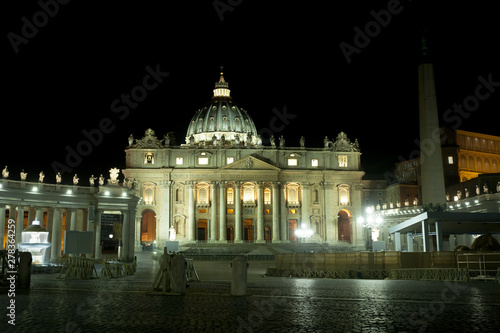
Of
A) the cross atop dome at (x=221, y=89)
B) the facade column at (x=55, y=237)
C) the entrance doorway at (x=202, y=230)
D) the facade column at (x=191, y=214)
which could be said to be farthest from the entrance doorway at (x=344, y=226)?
the facade column at (x=55, y=237)

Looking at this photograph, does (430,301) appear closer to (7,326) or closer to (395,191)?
(7,326)

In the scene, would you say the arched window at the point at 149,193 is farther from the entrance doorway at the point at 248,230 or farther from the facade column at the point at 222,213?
the entrance doorway at the point at 248,230

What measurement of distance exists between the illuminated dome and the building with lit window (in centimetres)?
2285

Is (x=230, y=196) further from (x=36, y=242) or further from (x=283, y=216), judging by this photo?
(x=36, y=242)

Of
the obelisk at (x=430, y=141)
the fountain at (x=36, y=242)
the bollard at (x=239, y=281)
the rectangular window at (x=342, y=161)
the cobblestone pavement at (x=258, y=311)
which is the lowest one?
the cobblestone pavement at (x=258, y=311)

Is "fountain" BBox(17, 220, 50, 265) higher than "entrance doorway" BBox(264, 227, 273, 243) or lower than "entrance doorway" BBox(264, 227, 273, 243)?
lower

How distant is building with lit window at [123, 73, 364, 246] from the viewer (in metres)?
91.9

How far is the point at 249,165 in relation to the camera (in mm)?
92125

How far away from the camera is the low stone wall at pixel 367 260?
93.0 ft

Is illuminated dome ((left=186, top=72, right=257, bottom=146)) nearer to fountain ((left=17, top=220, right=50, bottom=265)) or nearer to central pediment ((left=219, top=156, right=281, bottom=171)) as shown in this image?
central pediment ((left=219, top=156, right=281, bottom=171))

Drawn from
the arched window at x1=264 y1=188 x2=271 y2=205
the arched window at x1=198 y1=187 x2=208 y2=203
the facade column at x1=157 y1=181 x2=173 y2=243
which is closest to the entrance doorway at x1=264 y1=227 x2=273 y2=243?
the arched window at x1=264 y1=188 x2=271 y2=205

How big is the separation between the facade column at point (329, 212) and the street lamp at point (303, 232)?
399 centimetres

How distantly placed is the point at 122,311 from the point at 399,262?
19.2 m

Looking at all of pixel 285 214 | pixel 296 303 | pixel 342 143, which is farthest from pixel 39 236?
pixel 342 143
